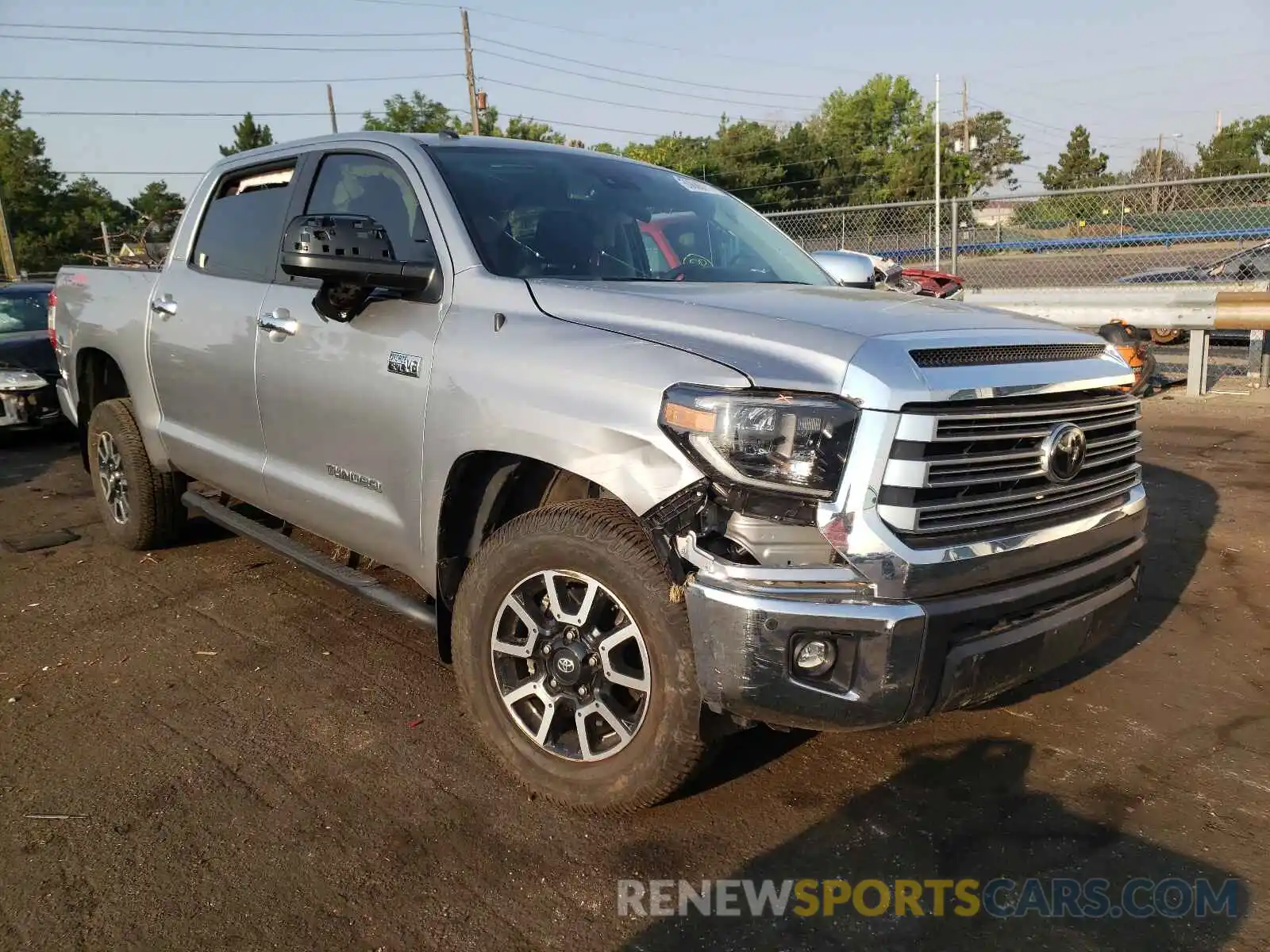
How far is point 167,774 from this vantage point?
3119mm

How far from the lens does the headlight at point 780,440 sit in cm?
238

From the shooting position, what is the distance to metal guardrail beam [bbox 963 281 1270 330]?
8516 mm

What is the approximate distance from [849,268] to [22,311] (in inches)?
370

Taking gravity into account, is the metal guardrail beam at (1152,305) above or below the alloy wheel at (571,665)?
above

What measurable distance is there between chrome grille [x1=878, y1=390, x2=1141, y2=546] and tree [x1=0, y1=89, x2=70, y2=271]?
172ft

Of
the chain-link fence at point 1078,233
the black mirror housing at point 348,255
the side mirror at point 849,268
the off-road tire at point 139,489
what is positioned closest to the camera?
the black mirror housing at point 348,255

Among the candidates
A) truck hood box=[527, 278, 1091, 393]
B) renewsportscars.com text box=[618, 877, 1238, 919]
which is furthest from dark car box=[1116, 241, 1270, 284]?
renewsportscars.com text box=[618, 877, 1238, 919]

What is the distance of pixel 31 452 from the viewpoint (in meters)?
9.02

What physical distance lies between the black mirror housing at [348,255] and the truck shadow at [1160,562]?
2.47m

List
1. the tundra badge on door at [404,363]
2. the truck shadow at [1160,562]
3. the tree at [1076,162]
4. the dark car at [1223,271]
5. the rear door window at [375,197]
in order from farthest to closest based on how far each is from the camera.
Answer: the tree at [1076,162] < the dark car at [1223,271] < the truck shadow at [1160,562] < the rear door window at [375,197] < the tundra badge on door at [404,363]

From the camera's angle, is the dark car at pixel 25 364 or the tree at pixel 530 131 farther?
the tree at pixel 530 131

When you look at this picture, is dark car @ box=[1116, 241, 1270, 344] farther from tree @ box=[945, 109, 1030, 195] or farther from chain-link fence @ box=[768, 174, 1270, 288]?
tree @ box=[945, 109, 1030, 195]

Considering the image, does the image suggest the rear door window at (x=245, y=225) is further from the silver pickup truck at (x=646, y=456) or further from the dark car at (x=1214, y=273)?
the dark car at (x=1214, y=273)

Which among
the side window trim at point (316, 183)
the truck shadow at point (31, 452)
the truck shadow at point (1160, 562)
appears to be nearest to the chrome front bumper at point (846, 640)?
the truck shadow at point (1160, 562)
